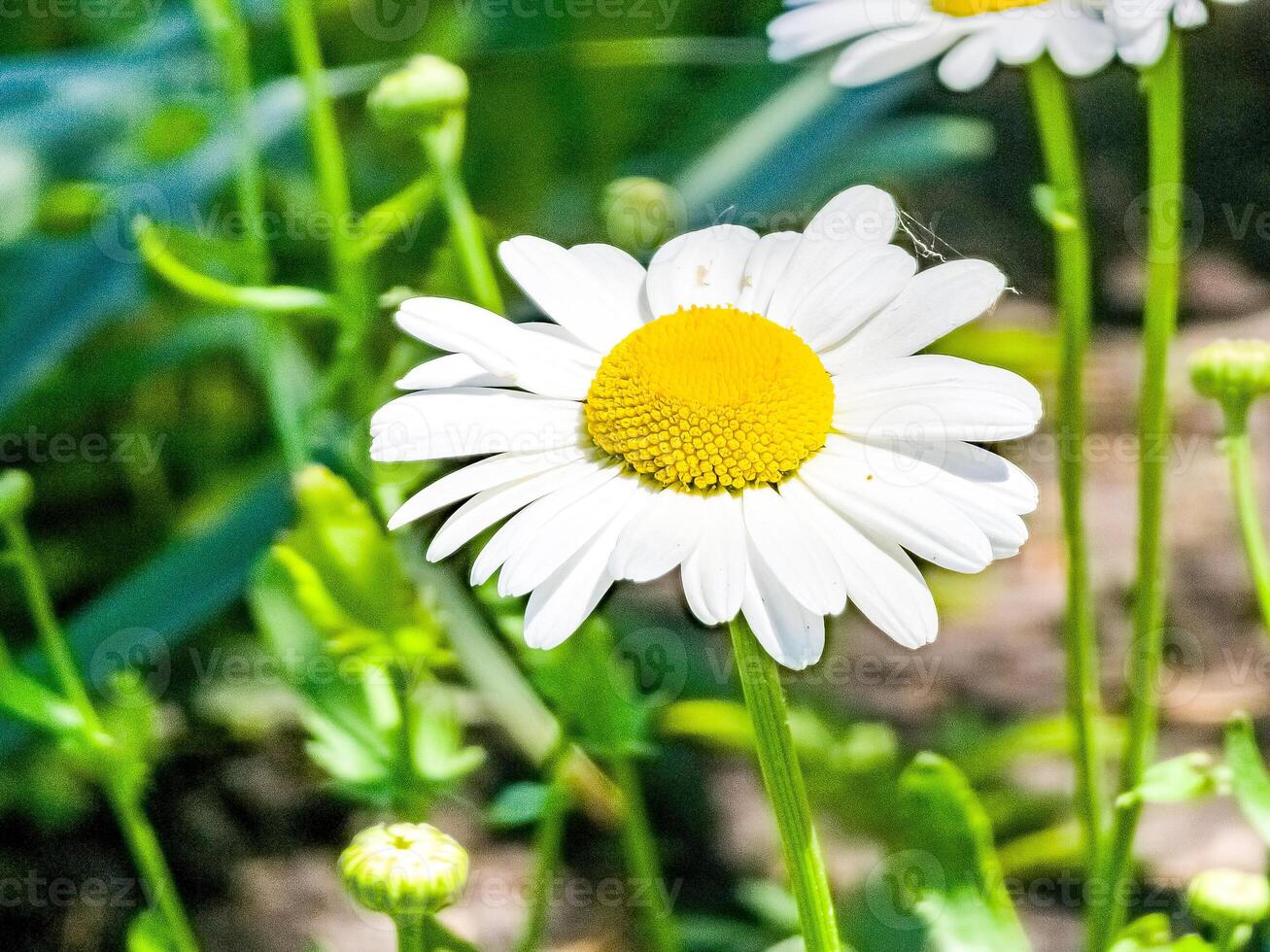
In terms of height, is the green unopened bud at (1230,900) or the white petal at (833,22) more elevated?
the white petal at (833,22)

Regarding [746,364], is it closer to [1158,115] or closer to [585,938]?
[1158,115]

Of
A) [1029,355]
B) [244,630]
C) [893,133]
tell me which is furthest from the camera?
[893,133]

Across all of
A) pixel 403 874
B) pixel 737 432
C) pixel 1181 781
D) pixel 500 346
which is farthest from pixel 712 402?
pixel 1181 781

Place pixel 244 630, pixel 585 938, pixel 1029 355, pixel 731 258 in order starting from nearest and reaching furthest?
pixel 731 258
pixel 585 938
pixel 244 630
pixel 1029 355

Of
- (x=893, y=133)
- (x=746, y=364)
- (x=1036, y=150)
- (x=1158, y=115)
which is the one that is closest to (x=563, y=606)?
(x=746, y=364)

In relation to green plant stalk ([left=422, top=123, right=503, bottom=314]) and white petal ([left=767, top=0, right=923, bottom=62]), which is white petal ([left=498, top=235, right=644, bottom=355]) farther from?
white petal ([left=767, top=0, right=923, bottom=62])

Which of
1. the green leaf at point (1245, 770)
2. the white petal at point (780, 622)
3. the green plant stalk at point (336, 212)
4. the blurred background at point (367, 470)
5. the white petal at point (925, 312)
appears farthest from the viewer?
the blurred background at point (367, 470)

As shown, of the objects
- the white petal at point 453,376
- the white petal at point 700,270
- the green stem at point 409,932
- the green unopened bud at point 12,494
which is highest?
the white petal at point 700,270

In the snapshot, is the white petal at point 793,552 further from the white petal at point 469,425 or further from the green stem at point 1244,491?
the green stem at point 1244,491

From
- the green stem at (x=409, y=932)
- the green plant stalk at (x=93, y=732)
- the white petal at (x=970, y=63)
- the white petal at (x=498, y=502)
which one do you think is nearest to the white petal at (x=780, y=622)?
the white petal at (x=498, y=502)
